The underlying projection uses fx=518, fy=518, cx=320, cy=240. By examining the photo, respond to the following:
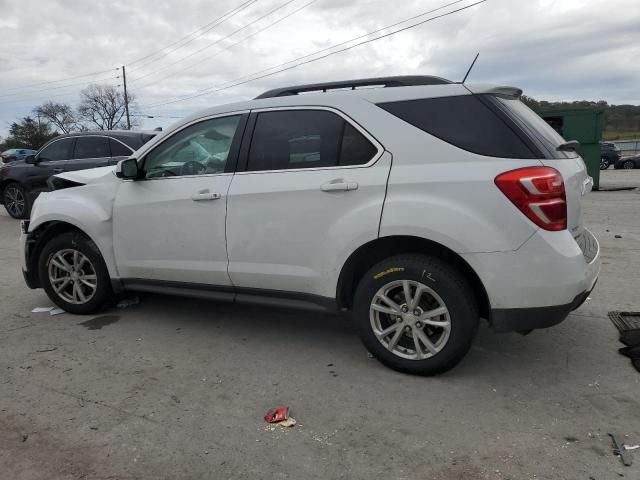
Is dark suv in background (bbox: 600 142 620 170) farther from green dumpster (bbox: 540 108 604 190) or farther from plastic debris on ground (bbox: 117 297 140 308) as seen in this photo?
plastic debris on ground (bbox: 117 297 140 308)

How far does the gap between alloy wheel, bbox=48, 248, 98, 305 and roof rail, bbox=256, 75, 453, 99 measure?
7.10ft

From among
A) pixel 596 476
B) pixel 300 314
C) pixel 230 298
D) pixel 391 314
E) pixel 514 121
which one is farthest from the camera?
pixel 300 314

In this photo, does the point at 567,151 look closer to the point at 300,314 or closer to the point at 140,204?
the point at 300,314

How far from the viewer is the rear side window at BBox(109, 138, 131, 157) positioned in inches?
377

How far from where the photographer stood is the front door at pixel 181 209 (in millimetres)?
3930

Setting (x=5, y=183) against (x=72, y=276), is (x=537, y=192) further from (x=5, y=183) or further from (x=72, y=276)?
(x=5, y=183)

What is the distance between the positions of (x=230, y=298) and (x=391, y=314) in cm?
131

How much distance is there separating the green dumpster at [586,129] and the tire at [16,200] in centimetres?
1332

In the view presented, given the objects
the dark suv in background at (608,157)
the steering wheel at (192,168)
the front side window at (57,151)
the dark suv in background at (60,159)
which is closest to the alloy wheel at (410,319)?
the steering wheel at (192,168)

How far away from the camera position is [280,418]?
2.95m

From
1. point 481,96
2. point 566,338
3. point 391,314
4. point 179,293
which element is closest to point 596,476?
point 391,314

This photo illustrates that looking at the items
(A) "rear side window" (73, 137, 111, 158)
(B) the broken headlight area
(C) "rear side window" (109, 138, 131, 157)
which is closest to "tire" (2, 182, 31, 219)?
(A) "rear side window" (73, 137, 111, 158)

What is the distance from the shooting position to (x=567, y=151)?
3418 mm

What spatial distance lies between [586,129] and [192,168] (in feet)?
46.0
